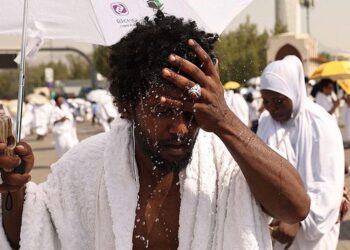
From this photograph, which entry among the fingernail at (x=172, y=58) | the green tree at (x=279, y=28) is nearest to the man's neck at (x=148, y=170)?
the fingernail at (x=172, y=58)

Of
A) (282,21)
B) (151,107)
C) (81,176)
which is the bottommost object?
(81,176)

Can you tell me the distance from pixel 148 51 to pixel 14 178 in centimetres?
54

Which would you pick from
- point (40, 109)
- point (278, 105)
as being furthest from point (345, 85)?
point (40, 109)

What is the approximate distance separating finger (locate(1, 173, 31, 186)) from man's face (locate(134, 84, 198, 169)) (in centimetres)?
38

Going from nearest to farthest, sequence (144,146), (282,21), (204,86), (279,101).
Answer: (204,86), (144,146), (279,101), (282,21)

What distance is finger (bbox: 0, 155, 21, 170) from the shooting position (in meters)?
2.32

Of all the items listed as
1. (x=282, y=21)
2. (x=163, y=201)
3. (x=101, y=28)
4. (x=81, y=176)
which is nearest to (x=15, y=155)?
(x=81, y=176)

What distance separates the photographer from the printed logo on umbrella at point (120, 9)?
3.04 meters

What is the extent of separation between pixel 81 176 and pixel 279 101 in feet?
7.63

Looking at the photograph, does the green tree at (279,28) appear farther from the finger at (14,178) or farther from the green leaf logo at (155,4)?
the finger at (14,178)

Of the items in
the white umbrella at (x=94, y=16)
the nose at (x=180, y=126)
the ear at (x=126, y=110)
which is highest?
the white umbrella at (x=94, y=16)

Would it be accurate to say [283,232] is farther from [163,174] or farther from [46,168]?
[46,168]

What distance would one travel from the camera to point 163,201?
256 centimetres

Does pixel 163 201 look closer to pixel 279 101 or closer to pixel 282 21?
pixel 279 101
